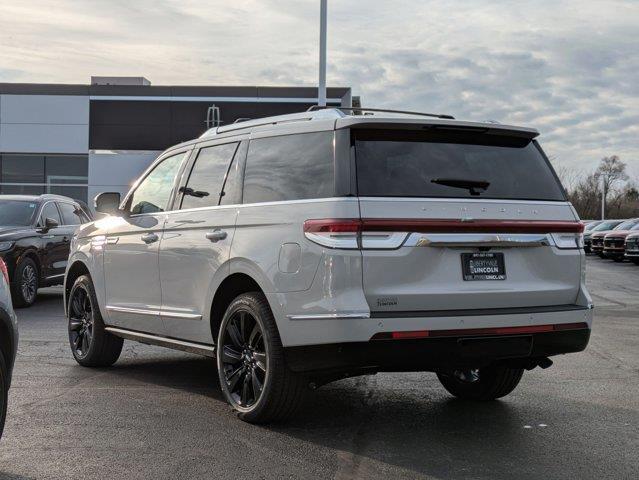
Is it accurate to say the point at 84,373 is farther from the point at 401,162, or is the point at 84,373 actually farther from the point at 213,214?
the point at 401,162

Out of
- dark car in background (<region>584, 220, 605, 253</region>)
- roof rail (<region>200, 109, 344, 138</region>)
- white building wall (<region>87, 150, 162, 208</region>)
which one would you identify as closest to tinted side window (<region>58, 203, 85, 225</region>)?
roof rail (<region>200, 109, 344, 138</region>)

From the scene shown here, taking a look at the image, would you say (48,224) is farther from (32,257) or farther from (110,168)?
(110,168)

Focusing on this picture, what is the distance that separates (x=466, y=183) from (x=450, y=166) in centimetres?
14

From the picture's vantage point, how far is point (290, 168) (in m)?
5.44

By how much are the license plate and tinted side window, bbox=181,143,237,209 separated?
1933 mm

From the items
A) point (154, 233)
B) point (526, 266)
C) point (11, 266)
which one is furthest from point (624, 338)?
point (11, 266)

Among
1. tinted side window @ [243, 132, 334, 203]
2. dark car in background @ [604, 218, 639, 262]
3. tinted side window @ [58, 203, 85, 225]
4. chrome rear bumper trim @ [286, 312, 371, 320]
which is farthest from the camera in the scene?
dark car in background @ [604, 218, 639, 262]

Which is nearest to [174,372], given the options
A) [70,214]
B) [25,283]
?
[25,283]

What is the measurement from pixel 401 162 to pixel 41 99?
3548 centimetres

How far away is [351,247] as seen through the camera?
189 inches

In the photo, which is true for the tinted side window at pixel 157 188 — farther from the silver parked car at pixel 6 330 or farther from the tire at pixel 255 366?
the silver parked car at pixel 6 330

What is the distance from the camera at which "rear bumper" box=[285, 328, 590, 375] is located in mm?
4801

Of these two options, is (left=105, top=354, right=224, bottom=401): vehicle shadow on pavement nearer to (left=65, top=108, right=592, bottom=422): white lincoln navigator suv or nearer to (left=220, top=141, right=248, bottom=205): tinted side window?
(left=65, top=108, right=592, bottom=422): white lincoln navigator suv

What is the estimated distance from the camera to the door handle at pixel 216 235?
5758mm
